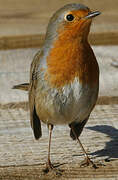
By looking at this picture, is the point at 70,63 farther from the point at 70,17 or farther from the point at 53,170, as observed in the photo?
the point at 53,170

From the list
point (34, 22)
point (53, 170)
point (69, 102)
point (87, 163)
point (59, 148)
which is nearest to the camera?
point (53, 170)

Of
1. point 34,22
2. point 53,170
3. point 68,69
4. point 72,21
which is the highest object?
point 72,21

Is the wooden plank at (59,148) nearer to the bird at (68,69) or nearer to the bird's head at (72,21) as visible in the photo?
the bird at (68,69)

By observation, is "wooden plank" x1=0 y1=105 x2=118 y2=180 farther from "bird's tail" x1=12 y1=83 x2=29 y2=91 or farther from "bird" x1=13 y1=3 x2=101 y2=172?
"bird's tail" x1=12 y1=83 x2=29 y2=91

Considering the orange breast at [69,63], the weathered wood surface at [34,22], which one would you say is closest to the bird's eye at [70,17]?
the orange breast at [69,63]

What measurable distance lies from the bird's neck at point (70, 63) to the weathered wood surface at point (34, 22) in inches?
71.0

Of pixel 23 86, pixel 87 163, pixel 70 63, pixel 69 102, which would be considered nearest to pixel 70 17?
pixel 70 63

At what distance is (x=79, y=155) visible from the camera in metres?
3.28

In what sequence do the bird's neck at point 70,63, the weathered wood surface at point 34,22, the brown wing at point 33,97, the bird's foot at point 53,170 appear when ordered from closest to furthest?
the bird's foot at point 53,170 < the bird's neck at point 70,63 < the brown wing at point 33,97 < the weathered wood surface at point 34,22

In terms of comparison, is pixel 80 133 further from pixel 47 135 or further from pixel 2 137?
pixel 2 137

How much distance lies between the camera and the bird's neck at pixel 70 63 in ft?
10.9

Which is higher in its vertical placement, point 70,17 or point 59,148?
point 70,17

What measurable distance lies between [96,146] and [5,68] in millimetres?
1655

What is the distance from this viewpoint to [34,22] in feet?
19.7
